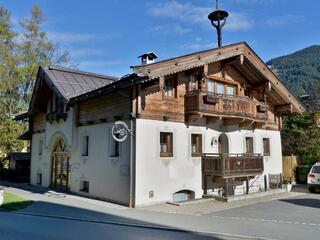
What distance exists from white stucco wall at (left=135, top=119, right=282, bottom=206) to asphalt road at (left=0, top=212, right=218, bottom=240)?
3.90 meters

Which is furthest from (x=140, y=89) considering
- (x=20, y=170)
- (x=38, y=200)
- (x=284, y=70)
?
(x=284, y=70)

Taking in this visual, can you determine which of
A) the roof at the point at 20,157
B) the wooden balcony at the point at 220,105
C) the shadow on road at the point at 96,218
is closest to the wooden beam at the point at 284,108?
the wooden balcony at the point at 220,105

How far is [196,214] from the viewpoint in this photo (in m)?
12.5

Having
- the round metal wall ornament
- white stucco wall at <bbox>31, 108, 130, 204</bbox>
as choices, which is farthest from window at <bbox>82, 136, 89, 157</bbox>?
the round metal wall ornament

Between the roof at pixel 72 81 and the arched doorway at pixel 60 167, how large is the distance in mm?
3433

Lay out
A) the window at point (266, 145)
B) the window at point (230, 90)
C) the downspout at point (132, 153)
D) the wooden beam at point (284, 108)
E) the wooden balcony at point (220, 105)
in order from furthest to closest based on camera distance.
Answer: the window at point (266, 145) < the wooden beam at point (284, 108) < the window at point (230, 90) < the wooden balcony at point (220, 105) < the downspout at point (132, 153)

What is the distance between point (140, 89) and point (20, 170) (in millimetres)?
16597

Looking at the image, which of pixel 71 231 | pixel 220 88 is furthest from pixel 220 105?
pixel 71 231

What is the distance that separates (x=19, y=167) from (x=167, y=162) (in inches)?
631

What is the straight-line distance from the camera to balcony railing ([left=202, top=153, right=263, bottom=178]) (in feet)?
52.2

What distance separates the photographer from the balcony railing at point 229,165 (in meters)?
15.9

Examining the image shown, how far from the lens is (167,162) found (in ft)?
50.1

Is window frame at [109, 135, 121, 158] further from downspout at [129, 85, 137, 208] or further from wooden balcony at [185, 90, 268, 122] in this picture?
wooden balcony at [185, 90, 268, 122]

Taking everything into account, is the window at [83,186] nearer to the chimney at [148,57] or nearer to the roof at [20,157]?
Answer: the chimney at [148,57]
